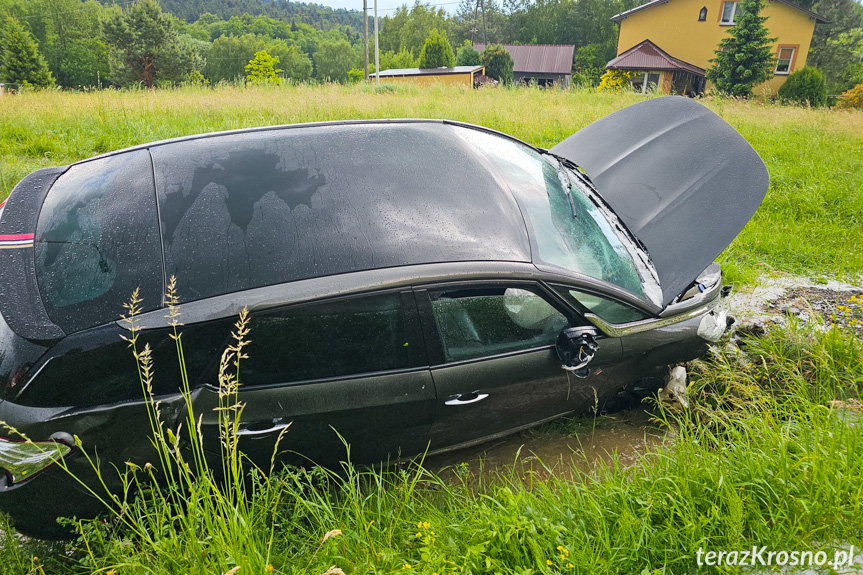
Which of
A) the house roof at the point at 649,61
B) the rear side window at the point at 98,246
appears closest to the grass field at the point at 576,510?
the rear side window at the point at 98,246

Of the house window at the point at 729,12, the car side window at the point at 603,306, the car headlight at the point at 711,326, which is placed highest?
the house window at the point at 729,12

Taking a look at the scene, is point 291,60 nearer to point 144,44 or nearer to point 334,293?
point 144,44

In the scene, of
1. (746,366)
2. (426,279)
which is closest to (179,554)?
(426,279)

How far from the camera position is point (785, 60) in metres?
31.6


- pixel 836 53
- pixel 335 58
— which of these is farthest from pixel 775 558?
pixel 335 58

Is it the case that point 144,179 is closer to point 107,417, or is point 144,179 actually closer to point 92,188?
point 92,188

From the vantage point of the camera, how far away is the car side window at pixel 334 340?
204cm

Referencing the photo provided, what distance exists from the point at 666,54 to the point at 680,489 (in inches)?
1560

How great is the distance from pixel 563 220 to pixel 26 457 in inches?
102

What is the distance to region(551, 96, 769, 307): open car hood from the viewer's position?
2.81 metres

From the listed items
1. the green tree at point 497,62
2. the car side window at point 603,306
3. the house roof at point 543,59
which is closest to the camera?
the car side window at point 603,306

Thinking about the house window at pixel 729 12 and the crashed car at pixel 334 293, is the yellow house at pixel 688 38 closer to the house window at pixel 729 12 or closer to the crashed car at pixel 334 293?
the house window at pixel 729 12

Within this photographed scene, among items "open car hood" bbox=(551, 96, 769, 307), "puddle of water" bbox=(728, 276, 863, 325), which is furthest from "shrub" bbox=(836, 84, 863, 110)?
"open car hood" bbox=(551, 96, 769, 307)

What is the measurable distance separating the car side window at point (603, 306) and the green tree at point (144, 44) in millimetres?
50589
